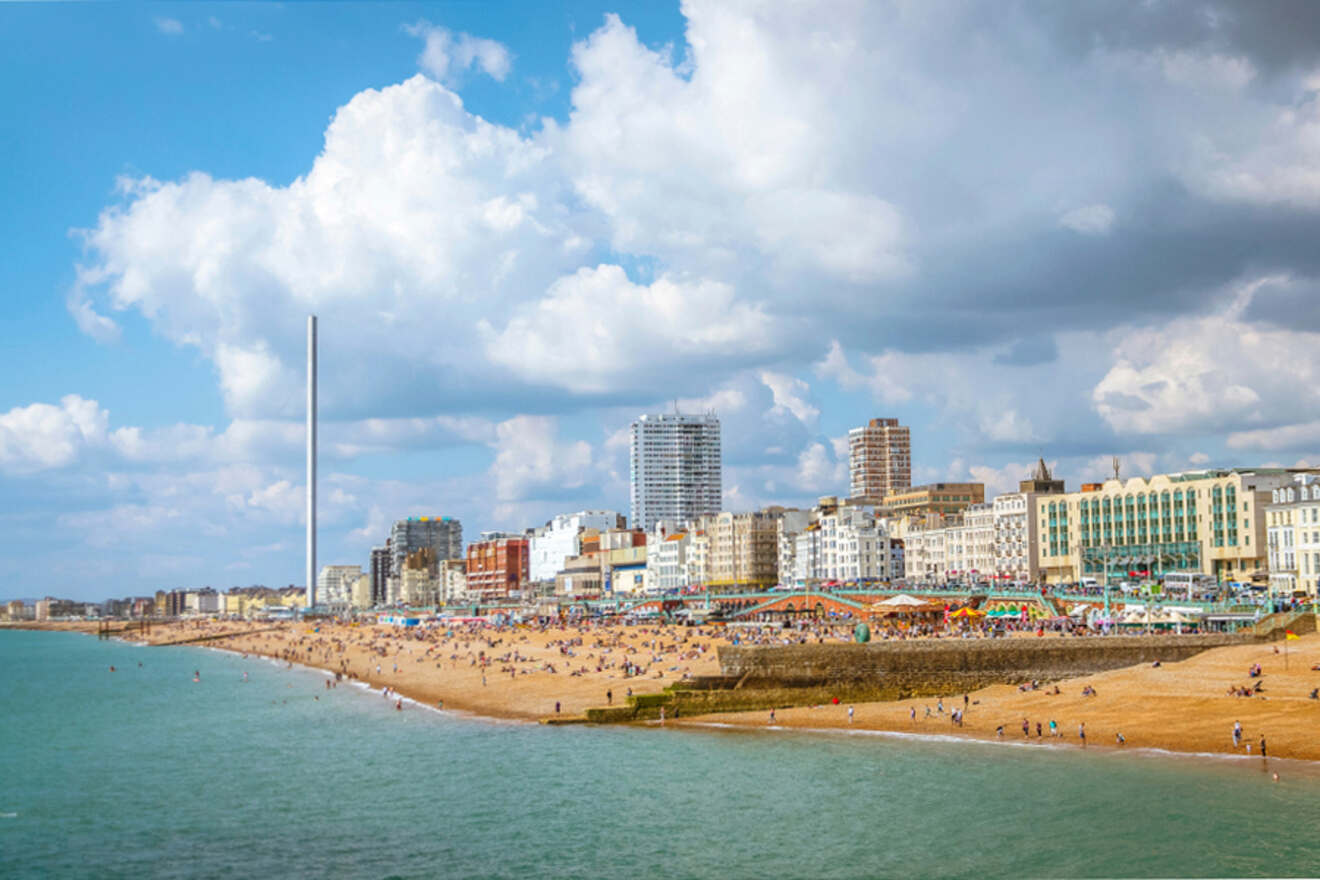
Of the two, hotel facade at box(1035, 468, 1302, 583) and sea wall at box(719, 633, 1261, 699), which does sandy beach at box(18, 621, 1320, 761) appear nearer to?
sea wall at box(719, 633, 1261, 699)

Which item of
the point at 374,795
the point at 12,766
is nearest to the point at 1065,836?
the point at 374,795

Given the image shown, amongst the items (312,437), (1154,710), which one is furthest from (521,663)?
(312,437)

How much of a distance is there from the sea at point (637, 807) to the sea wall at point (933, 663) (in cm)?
734

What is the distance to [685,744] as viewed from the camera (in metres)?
55.0

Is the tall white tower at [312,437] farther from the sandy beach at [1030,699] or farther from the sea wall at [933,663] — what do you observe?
the sea wall at [933,663]

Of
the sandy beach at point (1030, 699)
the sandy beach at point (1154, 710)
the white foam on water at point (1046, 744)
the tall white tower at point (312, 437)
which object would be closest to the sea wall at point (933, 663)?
the sandy beach at point (1154, 710)

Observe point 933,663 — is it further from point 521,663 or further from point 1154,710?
point 521,663

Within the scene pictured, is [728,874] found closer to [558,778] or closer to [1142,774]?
[558,778]

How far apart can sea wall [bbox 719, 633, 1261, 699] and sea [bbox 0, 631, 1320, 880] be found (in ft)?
24.1

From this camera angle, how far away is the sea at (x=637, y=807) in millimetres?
35562

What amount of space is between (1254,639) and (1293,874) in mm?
38448

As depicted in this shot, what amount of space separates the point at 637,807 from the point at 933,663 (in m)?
27.6

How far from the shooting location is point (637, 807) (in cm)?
4269

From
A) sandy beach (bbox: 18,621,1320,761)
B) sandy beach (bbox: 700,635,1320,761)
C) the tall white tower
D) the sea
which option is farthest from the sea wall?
the tall white tower
